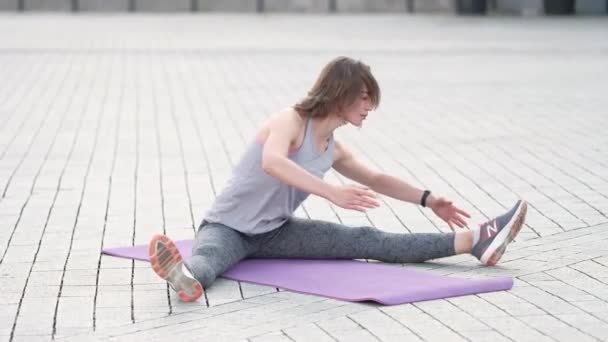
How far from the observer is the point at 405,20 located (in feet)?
100

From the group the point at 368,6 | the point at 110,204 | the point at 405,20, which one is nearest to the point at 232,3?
the point at 368,6

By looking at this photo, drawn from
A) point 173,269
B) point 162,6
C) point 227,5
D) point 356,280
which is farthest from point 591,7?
point 173,269

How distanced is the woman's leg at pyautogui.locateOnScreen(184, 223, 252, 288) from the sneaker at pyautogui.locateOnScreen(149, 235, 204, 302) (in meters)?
0.15

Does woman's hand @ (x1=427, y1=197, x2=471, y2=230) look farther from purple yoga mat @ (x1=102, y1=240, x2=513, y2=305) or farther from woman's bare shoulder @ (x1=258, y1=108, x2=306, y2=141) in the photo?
woman's bare shoulder @ (x1=258, y1=108, x2=306, y2=141)

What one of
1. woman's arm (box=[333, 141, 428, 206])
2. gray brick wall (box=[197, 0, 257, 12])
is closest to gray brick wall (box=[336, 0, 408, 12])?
gray brick wall (box=[197, 0, 257, 12])

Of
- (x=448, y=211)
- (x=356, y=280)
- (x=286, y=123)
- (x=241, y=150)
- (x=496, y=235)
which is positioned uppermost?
(x=286, y=123)

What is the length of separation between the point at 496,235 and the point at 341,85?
0.99 metres

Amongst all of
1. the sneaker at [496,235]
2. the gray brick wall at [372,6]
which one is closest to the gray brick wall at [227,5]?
the gray brick wall at [372,6]

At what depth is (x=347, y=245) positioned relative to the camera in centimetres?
634

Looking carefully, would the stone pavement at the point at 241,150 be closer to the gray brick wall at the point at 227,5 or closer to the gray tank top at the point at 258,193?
the gray tank top at the point at 258,193

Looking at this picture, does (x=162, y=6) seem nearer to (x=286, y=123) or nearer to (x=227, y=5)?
(x=227, y=5)

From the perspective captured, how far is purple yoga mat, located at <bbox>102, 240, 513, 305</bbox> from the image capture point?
18.5ft

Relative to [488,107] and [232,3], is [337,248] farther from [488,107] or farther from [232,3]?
[232,3]

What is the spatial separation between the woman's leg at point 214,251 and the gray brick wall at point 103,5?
2874 cm
